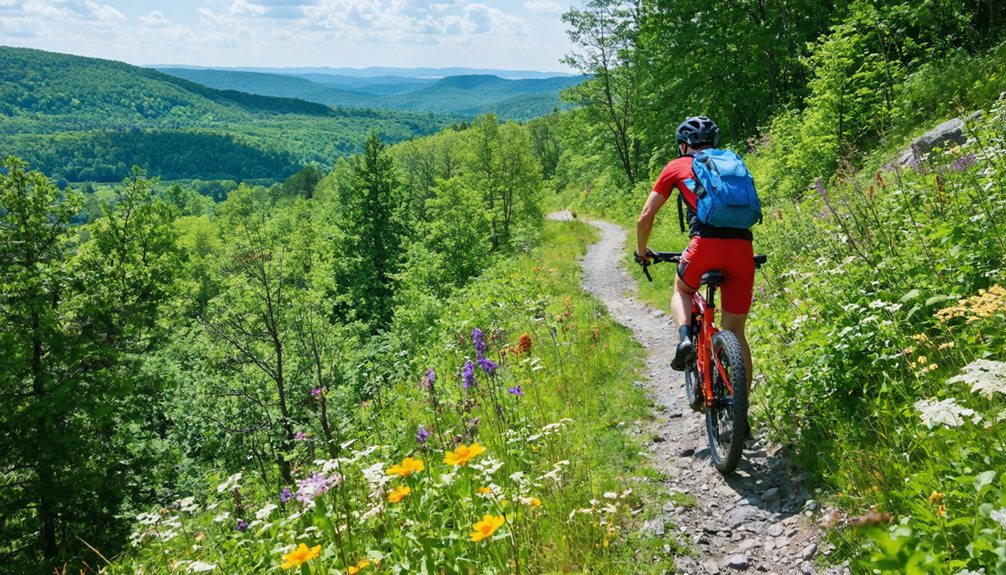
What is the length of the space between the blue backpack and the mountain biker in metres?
0.17

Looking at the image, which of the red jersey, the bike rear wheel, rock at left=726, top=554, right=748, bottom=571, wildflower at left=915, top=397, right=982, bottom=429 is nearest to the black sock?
the bike rear wheel

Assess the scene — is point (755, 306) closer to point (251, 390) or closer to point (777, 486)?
point (777, 486)

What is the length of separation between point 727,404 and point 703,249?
1221mm

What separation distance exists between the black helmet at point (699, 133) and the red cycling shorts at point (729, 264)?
859mm

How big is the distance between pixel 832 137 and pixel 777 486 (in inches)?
431

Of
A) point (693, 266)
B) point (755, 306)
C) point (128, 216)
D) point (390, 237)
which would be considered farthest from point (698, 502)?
point (390, 237)

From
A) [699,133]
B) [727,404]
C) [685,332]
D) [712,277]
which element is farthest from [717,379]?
[699,133]

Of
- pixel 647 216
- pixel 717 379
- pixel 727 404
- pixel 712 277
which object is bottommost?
pixel 727 404

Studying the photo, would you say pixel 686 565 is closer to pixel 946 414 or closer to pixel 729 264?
pixel 946 414

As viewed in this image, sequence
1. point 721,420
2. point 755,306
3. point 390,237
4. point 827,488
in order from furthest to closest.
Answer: point 390,237, point 755,306, point 721,420, point 827,488

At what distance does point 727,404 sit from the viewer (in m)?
4.38

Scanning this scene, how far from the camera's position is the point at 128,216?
20500mm

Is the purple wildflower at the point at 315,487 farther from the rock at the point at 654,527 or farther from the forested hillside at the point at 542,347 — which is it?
the rock at the point at 654,527

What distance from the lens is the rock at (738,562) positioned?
350 cm
